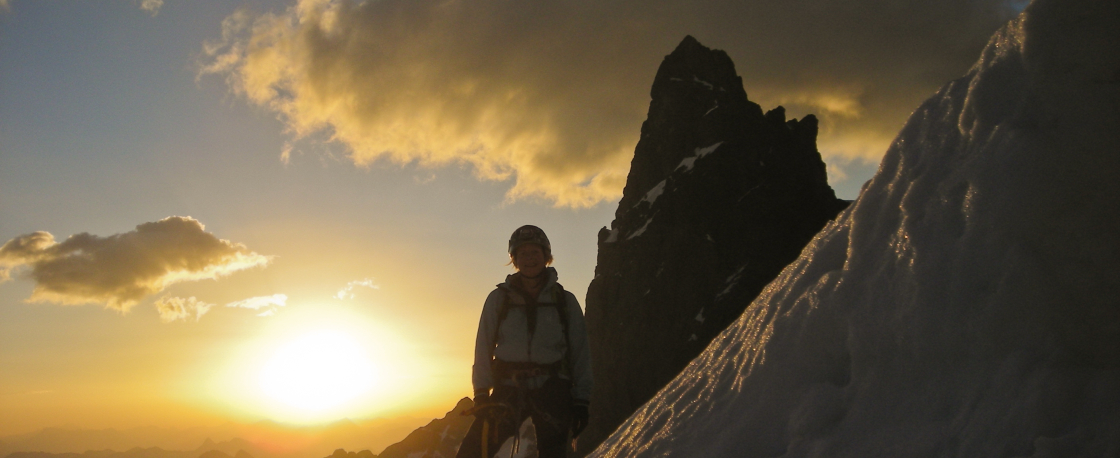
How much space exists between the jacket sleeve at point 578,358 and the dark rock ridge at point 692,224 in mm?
41406

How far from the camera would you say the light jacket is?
6.22m

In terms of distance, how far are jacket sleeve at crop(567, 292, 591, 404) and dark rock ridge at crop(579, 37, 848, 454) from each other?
4141cm

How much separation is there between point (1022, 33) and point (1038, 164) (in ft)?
2.28

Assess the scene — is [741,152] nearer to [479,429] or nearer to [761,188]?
[761,188]

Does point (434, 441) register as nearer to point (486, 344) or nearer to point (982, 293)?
point (486, 344)

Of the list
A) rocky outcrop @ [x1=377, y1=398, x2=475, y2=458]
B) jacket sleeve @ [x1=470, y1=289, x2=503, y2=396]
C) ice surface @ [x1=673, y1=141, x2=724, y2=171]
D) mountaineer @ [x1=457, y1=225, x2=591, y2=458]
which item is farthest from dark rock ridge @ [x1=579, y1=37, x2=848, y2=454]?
rocky outcrop @ [x1=377, y1=398, x2=475, y2=458]

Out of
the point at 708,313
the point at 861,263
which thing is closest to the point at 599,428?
the point at 708,313

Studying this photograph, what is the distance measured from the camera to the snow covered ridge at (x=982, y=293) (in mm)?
1952

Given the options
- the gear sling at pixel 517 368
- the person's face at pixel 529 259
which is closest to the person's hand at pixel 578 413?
the gear sling at pixel 517 368

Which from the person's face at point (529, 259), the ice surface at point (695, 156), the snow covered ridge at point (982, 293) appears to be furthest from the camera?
Result: the ice surface at point (695, 156)

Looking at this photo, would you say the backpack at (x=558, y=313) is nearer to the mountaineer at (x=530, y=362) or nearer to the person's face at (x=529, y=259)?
the mountaineer at (x=530, y=362)

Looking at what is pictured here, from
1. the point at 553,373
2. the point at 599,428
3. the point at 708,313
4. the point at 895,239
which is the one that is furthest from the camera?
the point at 599,428

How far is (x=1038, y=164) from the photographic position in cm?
221

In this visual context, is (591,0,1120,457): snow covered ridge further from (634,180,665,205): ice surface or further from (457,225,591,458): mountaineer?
(634,180,665,205): ice surface
